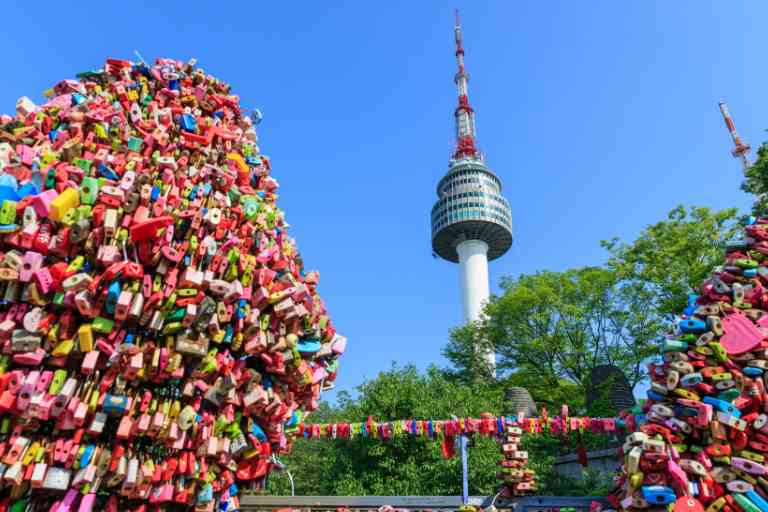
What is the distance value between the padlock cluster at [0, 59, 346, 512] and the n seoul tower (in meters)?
63.2

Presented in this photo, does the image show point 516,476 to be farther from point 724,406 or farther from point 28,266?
point 28,266

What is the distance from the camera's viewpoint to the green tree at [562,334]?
29.1 metres

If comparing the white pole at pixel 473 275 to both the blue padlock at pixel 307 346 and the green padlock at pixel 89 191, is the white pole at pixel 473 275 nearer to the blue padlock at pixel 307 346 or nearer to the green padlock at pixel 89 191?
the blue padlock at pixel 307 346

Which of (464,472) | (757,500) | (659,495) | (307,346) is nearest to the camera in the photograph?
(757,500)

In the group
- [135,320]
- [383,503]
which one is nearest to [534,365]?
[383,503]

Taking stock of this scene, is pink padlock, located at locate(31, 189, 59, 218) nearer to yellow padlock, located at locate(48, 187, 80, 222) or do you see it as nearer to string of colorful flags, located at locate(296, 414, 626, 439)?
yellow padlock, located at locate(48, 187, 80, 222)

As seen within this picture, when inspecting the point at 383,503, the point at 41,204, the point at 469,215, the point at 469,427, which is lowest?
the point at 383,503

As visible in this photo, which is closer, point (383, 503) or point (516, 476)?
point (383, 503)

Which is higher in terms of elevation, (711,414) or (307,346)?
(307,346)

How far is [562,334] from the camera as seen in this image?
3175 cm

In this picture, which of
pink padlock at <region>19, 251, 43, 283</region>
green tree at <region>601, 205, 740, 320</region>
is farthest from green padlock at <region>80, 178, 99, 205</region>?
green tree at <region>601, 205, 740, 320</region>

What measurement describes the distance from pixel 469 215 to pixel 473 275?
8.09 metres

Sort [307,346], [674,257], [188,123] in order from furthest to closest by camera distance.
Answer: [674,257]
[188,123]
[307,346]

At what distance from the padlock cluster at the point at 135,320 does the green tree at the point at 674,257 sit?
24241 mm
